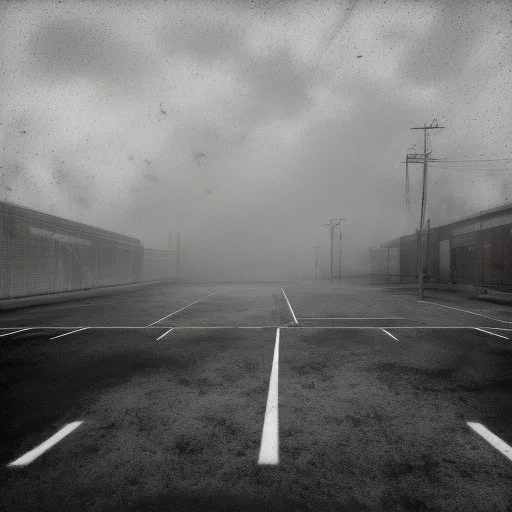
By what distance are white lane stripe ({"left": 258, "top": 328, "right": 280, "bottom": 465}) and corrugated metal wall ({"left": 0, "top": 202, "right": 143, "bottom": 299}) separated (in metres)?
25.2

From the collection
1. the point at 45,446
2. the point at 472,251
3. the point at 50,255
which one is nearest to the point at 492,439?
the point at 45,446

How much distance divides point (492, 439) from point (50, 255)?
1296 inches

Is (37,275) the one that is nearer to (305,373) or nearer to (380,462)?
(305,373)

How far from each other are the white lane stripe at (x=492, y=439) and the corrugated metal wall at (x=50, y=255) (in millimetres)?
28307

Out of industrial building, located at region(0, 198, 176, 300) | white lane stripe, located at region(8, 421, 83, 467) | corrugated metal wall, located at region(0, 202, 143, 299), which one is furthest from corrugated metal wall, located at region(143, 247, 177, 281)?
white lane stripe, located at region(8, 421, 83, 467)

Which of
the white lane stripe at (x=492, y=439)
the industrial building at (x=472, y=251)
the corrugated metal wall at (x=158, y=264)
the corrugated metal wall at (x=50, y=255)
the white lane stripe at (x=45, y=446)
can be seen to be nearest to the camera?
the white lane stripe at (x=45, y=446)

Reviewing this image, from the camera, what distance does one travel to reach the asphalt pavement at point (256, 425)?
3.10 metres

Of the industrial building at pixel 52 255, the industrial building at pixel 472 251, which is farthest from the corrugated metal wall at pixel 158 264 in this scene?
the industrial building at pixel 472 251

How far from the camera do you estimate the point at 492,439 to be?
162 inches

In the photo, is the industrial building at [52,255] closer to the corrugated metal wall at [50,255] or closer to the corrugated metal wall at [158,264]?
the corrugated metal wall at [50,255]

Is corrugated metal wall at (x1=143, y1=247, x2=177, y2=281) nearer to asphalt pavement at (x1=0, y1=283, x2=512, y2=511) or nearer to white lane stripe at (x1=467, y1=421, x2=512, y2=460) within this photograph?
asphalt pavement at (x1=0, y1=283, x2=512, y2=511)

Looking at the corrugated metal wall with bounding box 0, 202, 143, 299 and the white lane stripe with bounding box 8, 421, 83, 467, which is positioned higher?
the corrugated metal wall with bounding box 0, 202, 143, 299

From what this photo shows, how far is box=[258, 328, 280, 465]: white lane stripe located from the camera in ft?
12.1

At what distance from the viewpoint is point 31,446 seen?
396 centimetres
